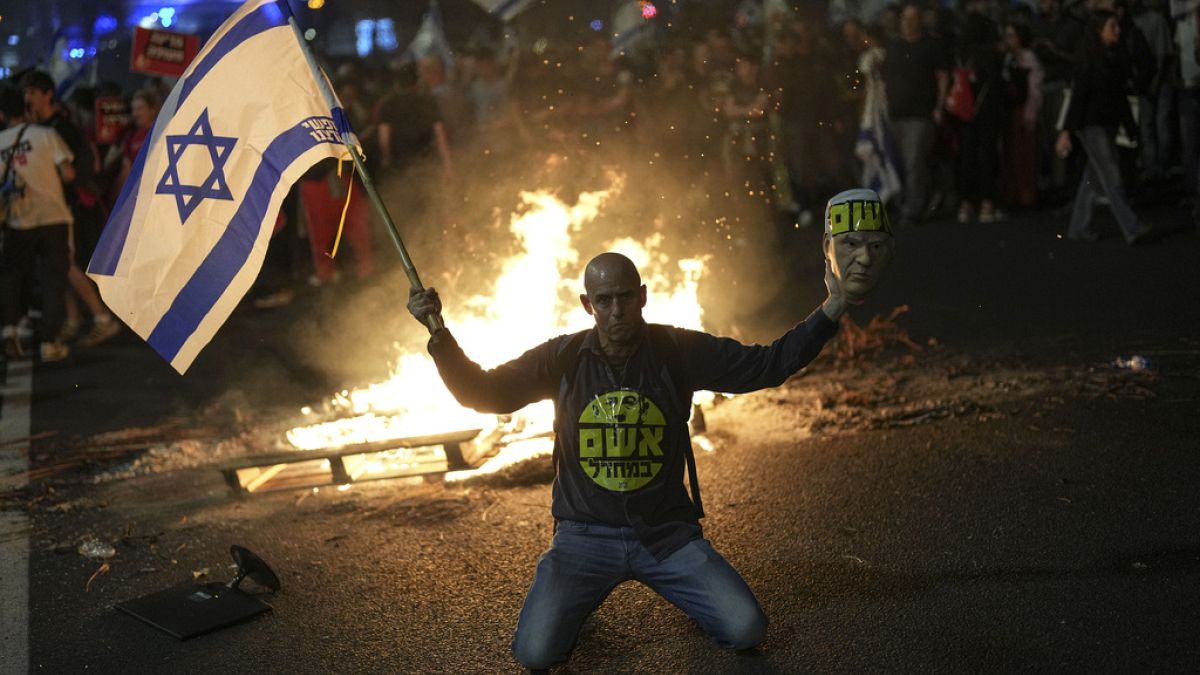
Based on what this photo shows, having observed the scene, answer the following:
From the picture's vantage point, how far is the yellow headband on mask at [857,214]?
4.14m

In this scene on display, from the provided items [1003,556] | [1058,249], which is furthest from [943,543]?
[1058,249]

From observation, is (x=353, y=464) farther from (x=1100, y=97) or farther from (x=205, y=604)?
(x=1100, y=97)

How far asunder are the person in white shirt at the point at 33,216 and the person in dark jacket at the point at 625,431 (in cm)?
770

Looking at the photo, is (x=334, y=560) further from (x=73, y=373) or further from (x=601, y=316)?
(x=73, y=373)

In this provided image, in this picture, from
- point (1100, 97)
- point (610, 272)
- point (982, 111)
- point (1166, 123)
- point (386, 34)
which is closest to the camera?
point (610, 272)

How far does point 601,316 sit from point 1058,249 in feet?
28.3

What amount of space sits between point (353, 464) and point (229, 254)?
2.17 metres

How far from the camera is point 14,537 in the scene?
6316 millimetres

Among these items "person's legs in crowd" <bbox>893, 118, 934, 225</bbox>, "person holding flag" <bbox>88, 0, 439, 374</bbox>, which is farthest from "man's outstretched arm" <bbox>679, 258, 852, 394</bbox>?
"person's legs in crowd" <bbox>893, 118, 934, 225</bbox>

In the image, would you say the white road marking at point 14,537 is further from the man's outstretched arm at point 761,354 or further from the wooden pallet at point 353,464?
the man's outstretched arm at point 761,354

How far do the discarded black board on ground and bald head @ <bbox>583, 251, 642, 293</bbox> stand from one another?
6.31ft

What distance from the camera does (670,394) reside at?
4.52 metres

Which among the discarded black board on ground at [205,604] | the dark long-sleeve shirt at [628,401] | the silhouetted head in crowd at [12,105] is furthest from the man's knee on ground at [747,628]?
the silhouetted head in crowd at [12,105]

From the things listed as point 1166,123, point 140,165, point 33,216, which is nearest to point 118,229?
point 140,165
